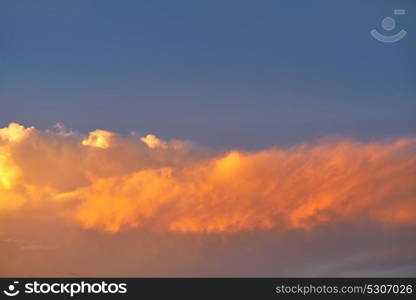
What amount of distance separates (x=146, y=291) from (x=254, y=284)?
11.5 feet

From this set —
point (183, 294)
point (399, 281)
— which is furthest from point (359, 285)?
point (183, 294)

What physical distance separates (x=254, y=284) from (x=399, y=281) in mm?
4632

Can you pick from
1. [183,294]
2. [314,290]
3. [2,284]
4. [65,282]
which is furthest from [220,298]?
[2,284]

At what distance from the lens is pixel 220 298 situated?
25.1 meters

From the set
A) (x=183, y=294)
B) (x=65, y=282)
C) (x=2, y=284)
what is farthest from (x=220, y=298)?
(x=2, y=284)

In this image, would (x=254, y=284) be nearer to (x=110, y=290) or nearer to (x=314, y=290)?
(x=314, y=290)

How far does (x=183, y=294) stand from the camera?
82.5 ft

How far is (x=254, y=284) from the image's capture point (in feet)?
84.2

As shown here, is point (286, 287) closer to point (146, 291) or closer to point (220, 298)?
point (220, 298)

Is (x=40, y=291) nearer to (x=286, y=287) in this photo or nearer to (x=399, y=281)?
(x=286, y=287)

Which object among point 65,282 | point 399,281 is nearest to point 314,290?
point 399,281

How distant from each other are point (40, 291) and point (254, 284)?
22.4 feet

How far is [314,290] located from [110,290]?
6.48 m

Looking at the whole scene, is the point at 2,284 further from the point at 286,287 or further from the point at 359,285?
the point at 359,285
